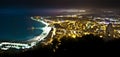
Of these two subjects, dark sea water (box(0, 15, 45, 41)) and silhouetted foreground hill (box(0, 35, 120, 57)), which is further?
dark sea water (box(0, 15, 45, 41))

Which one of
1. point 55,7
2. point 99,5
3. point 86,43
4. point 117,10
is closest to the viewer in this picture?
point 86,43

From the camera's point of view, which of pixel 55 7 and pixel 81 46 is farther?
pixel 55 7

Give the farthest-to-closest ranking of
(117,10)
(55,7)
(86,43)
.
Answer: (55,7), (117,10), (86,43)

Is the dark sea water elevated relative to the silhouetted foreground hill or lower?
lower

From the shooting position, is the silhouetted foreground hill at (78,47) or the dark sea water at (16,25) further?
the dark sea water at (16,25)

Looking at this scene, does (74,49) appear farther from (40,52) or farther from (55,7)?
(55,7)

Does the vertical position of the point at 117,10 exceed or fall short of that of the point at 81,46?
it falls short

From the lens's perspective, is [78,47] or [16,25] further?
[16,25]

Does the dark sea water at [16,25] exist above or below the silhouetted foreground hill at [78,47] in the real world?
below

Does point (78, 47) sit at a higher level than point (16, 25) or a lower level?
higher

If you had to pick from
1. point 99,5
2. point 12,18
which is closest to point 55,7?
point 99,5
